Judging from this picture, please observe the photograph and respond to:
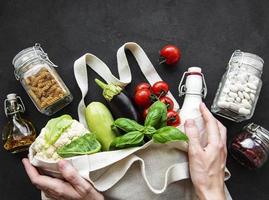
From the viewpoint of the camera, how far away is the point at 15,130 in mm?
→ 1239

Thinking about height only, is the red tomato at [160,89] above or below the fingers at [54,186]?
above

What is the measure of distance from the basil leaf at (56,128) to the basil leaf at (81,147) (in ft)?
0.12

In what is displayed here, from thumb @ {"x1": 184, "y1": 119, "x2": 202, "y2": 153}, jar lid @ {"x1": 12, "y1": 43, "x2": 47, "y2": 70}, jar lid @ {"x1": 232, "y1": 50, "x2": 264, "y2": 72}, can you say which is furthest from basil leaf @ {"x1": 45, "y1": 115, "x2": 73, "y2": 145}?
jar lid @ {"x1": 232, "y1": 50, "x2": 264, "y2": 72}

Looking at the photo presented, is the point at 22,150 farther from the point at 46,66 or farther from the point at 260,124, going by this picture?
the point at 260,124

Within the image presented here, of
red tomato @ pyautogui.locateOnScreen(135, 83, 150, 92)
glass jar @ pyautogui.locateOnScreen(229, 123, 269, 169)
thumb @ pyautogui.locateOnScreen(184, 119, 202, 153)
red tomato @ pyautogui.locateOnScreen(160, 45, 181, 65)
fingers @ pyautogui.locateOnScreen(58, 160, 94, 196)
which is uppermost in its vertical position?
red tomato @ pyautogui.locateOnScreen(160, 45, 181, 65)

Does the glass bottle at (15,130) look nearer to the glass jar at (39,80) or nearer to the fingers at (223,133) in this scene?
the glass jar at (39,80)

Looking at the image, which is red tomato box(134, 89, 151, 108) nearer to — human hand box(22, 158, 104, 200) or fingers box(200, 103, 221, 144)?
fingers box(200, 103, 221, 144)

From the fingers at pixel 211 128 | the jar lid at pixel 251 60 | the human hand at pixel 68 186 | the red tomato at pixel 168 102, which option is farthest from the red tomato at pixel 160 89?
the human hand at pixel 68 186

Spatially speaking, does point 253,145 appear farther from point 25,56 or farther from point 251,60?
point 25,56

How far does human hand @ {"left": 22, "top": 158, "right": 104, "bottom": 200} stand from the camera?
1069mm

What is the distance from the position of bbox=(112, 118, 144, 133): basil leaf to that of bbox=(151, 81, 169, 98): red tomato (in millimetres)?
153

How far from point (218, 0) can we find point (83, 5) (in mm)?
447

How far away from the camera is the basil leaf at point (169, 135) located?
1.07 metres

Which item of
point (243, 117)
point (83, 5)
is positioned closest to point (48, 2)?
point (83, 5)
